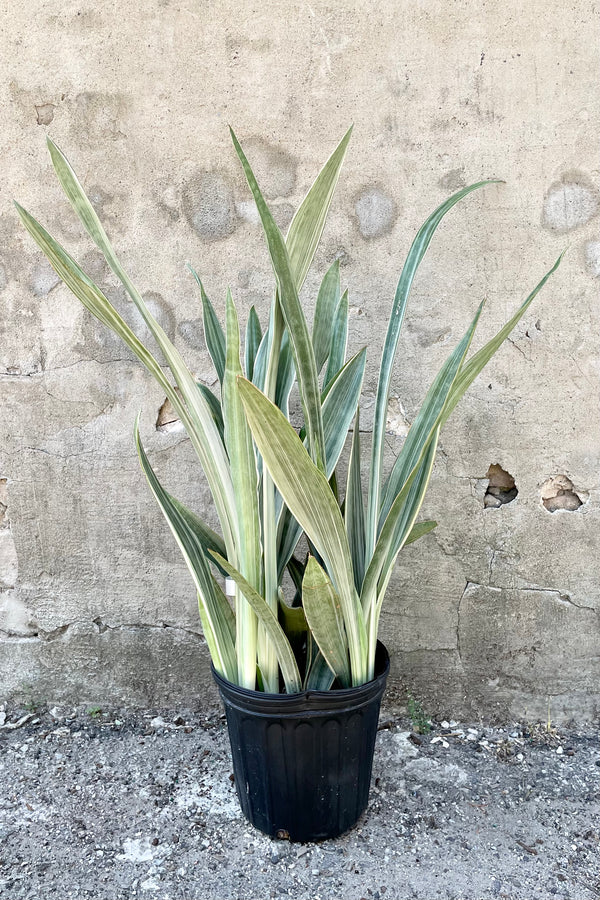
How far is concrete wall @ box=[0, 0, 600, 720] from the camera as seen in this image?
1502 mm

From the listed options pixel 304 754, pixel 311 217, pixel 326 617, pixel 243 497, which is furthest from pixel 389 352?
pixel 304 754

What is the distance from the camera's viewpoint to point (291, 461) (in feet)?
3.30

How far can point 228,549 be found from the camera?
1.24m

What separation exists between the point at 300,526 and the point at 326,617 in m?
0.19

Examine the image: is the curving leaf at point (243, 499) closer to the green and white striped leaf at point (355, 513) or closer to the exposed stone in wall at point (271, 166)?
the green and white striped leaf at point (355, 513)

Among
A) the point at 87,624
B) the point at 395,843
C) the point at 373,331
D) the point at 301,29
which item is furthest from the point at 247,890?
the point at 301,29

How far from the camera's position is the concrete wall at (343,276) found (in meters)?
1.50

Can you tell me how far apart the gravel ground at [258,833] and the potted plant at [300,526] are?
0.29 ft

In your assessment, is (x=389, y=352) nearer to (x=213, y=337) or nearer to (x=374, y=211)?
(x=213, y=337)

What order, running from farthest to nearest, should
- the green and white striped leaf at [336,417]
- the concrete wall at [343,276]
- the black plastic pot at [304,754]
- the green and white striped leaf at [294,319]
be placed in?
the concrete wall at [343,276], the green and white striped leaf at [336,417], the black plastic pot at [304,754], the green and white striped leaf at [294,319]

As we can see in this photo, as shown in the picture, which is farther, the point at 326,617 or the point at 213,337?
the point at 213,337

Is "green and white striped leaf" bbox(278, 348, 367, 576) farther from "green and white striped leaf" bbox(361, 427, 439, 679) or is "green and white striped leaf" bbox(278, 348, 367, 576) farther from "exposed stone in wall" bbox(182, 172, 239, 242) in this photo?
"exposed stone in wall" bbox(182, 172, 239, 242)

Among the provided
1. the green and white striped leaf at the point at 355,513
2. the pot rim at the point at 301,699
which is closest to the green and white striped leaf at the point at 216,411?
the green and white striped leaf at the point at 355,513

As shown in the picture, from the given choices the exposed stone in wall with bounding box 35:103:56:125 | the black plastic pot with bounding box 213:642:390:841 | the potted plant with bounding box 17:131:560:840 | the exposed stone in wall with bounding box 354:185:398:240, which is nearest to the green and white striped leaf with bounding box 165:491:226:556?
the potted plant with bounding box 17:131:560:840
